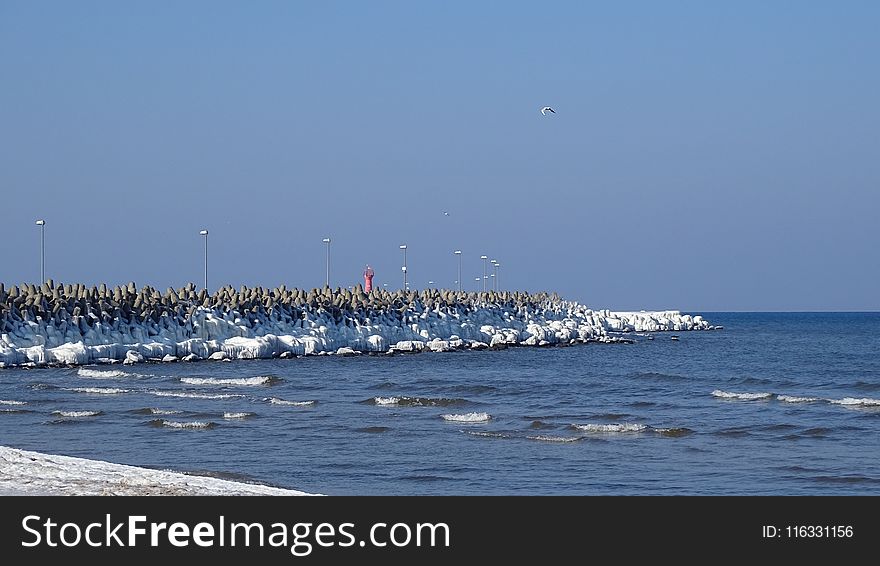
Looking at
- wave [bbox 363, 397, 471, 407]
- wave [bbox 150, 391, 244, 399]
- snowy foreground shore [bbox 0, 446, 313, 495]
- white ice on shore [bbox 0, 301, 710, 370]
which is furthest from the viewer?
white ice on shore [bbox 0, 301, 710, 370]

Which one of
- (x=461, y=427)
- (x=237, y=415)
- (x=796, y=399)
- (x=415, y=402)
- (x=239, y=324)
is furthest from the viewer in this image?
(x=239, y=324)

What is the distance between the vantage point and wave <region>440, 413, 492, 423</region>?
24384 mm

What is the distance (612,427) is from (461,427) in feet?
9.56

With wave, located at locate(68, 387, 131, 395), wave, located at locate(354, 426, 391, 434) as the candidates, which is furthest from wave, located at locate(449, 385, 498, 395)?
wave, located at locate(354, 426, 391, 434)

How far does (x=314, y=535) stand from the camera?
8.89 m

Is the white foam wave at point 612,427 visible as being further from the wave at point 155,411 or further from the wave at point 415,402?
the wave at point 155,411

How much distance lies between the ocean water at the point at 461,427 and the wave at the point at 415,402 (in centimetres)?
6

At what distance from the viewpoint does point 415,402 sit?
2861cm

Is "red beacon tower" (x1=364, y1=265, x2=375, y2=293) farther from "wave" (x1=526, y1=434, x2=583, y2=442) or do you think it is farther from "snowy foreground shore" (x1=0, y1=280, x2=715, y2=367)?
"wave" (x1=526, y1=434, x2=583, y2=442)

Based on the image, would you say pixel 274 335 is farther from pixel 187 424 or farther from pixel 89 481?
pixel 89 481

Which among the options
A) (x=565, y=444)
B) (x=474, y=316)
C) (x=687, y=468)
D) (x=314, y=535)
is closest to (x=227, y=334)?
(x=474, y=316)

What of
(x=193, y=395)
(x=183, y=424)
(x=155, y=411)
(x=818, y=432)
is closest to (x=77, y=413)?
(x=155, y=411)

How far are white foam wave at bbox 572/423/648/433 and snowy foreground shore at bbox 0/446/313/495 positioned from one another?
1018 centimetres

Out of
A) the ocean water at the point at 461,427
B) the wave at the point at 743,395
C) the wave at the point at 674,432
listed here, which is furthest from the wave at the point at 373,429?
the wave at the point at 743,395
